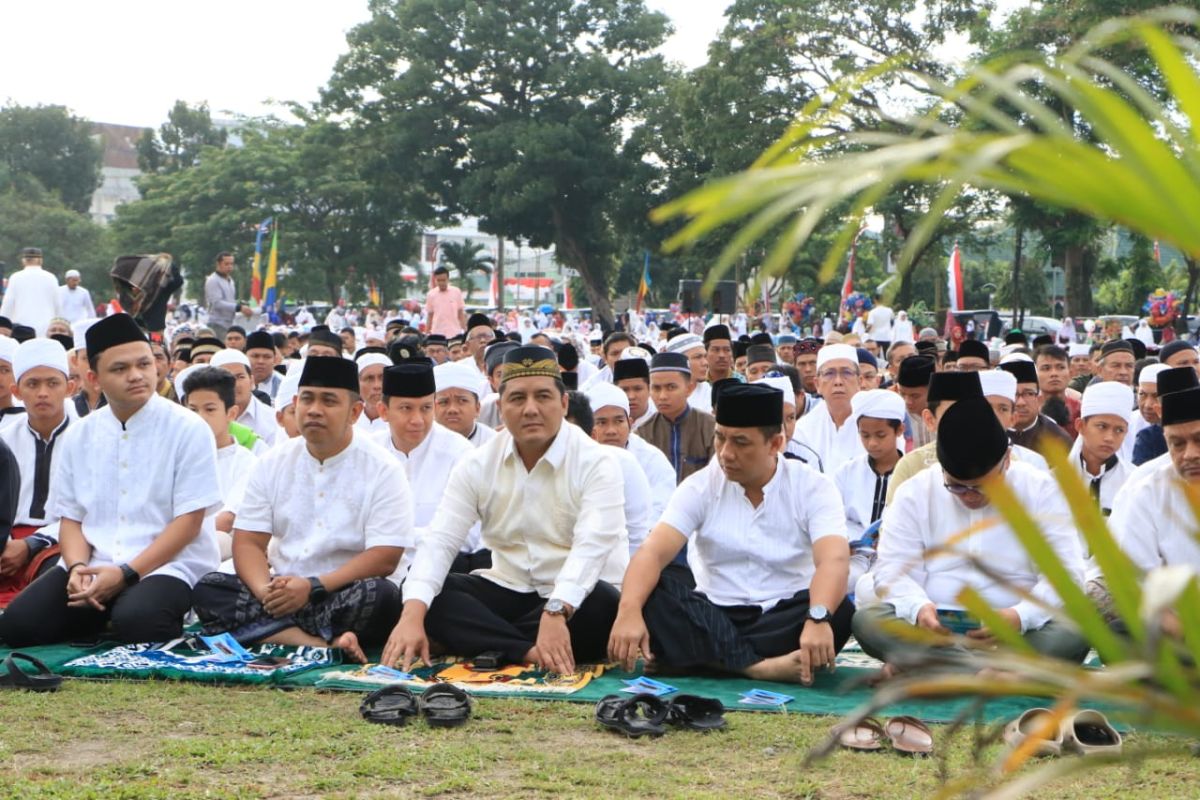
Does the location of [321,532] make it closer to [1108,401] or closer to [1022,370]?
[1108,401]

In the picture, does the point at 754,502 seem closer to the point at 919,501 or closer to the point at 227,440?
the point at 919,501

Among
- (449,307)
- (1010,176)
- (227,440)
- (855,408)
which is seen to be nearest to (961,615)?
(855,408)

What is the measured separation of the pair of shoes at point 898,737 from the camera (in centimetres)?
445

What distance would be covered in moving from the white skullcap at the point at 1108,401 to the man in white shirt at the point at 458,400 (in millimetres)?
3028

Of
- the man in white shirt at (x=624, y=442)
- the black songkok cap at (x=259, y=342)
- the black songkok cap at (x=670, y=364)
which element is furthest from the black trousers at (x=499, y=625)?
the black songkok cap at (x=259, y=342)

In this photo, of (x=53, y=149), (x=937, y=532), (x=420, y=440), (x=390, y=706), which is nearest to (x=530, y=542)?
(x=420, y=440)

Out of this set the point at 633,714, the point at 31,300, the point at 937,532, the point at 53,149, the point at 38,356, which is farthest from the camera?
the point at 53,149

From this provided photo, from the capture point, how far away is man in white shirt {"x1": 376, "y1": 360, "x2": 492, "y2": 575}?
6.97 metres

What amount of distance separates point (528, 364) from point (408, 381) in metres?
1.41

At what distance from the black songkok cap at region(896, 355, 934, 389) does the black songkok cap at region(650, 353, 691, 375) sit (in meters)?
1.26

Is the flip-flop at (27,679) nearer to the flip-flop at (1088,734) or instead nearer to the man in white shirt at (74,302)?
the flip-flop at (1088,734)

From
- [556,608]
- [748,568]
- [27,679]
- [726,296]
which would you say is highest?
[726,296]

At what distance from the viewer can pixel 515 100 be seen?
40.1 m

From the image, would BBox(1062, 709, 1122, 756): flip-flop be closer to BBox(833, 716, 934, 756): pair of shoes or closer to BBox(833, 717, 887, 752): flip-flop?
BBox(833, 716, 934, 756): pair of shoes
